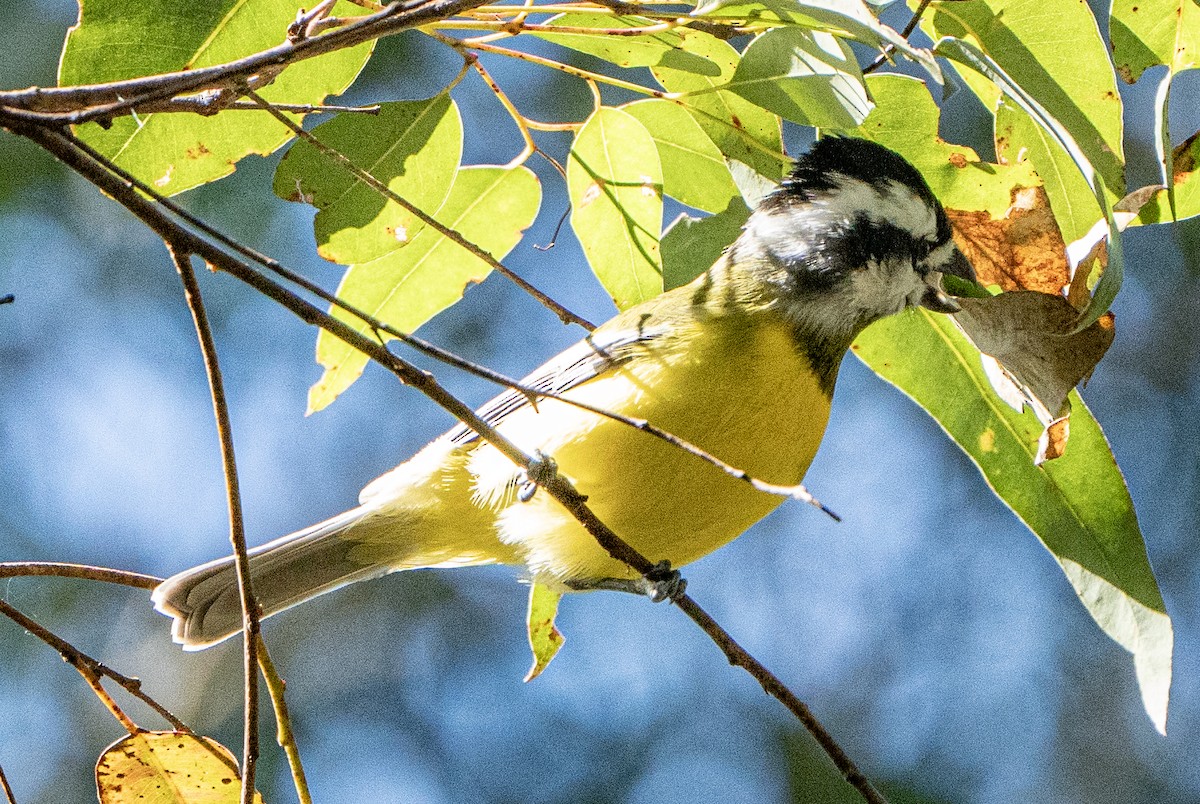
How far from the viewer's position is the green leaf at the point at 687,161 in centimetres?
250

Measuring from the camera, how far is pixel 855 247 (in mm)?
2902

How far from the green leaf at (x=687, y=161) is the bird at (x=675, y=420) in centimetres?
14

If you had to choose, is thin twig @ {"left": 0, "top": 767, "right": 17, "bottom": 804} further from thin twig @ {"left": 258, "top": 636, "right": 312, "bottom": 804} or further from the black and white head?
the black and white head

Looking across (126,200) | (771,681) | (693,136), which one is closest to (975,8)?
(693,136)

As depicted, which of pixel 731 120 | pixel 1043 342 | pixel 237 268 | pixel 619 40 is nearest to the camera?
pixel 237 268

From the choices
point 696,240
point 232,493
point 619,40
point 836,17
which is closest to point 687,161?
point 696,240

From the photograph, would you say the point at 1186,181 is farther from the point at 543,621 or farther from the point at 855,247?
the point at 543,621

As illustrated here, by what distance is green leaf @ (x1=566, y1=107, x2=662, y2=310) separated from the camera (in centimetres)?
233

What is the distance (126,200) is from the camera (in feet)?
4.31

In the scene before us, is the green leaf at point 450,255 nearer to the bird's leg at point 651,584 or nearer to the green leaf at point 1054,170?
the bird's leg at point 651,584

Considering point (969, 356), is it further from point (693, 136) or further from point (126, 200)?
point (126, 200)

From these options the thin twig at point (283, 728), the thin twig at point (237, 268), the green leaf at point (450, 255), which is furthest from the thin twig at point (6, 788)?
the green leaf at point (450, 255)

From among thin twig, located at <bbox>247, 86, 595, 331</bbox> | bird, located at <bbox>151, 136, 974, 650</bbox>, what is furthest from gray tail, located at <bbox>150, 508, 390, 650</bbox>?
thin twig, located at <bbox>247, 86, 595, 331</bbox>

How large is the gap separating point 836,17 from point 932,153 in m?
0.83
